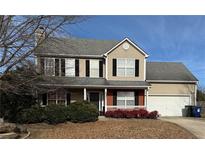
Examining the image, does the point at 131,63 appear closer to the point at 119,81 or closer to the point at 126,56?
the point at 126,56

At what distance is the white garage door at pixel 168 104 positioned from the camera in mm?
25875

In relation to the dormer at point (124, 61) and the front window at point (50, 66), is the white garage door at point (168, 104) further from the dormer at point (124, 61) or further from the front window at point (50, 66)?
the front window at point (50, 66)

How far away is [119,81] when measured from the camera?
25078mm

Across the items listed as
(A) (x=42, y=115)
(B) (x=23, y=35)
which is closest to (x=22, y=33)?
(B) (x=23, y=35)

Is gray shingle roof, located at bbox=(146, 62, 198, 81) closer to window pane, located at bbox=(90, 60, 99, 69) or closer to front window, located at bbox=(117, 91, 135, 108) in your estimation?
front window, located at bbox=(117, 91, 135, 108)

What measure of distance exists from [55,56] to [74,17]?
6040mm

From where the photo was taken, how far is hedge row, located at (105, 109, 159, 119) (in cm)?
2327

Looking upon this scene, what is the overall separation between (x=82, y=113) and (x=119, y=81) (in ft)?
19.1

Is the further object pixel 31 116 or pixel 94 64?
pixel 94 64

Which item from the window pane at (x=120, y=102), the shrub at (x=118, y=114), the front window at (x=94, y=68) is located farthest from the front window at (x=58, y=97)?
the window pane at (x=120, y=102)

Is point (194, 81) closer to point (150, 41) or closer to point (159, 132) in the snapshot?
point (150, 41)

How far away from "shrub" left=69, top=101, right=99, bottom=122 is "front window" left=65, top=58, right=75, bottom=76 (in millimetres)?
3474

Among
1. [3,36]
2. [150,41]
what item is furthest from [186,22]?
[3,36]

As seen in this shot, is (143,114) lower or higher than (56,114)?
lower
